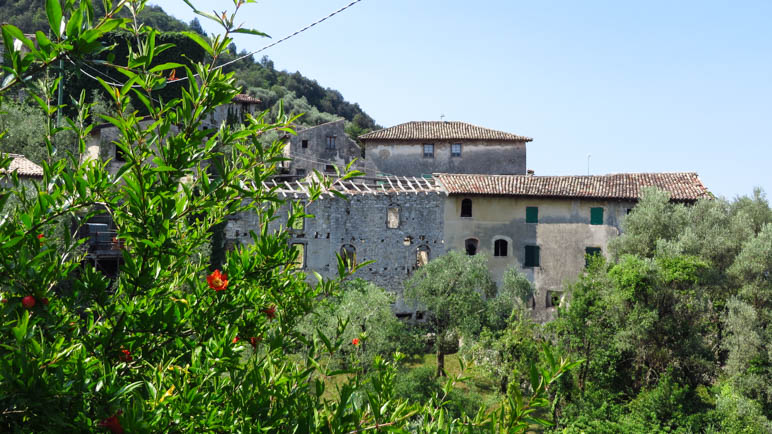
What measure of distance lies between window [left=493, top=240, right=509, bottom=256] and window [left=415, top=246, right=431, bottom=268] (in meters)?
3.23

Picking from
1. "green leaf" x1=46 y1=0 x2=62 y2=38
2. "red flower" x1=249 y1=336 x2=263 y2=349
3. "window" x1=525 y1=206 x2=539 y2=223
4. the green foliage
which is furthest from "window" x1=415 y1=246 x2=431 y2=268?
"green leaf" x1=46 y1=0 x2=62 y2=38

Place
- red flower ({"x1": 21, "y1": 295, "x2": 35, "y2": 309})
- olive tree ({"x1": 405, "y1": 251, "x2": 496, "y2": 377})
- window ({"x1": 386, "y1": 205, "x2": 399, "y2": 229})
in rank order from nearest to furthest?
1. red flower ({"x1": 21, "y1": 295, "x2": 35, "y2": 309})
2. olive tree ({"x1": 405, "y1": 251, "x2": 496, "y2": 377})
3. window ({"x1": 386, "y1": 205, "x2": 399, "y2": 229})

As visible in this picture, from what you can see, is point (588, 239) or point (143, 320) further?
point (588, 239)

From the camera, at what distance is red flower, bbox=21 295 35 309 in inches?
127

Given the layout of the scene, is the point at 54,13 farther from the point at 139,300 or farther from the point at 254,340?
the point at 254,340

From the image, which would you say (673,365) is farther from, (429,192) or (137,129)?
(137,129)

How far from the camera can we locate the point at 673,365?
68.6ft

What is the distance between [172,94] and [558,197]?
916 inches

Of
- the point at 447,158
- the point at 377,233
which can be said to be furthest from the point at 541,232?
the point at 447,158

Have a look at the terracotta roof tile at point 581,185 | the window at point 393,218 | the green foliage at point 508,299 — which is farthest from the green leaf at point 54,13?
the terracotta roof tile at point 581,185

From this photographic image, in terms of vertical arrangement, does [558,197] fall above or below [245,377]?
above

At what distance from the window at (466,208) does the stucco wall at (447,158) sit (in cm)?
681

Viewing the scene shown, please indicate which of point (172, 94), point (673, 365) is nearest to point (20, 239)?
point (673, 365)

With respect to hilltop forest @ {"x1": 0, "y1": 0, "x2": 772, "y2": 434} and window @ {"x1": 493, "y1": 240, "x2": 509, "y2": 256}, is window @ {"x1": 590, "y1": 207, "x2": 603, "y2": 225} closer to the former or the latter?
window @ {"x1": 493, "y1": 240, "x2": 509, "y2": 256}
